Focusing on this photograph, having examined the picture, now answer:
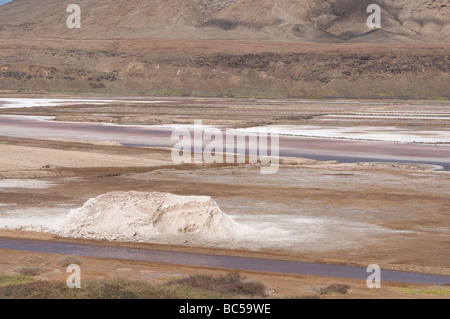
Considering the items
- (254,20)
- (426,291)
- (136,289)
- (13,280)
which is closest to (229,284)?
(136,289)

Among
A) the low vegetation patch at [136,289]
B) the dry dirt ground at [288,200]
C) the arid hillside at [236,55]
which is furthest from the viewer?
the arid hillside at [236,55]

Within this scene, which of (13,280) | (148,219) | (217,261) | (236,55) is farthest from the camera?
(236,55)

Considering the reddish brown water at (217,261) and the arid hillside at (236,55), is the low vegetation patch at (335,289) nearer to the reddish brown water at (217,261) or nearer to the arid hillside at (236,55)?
the reddish brown water at (217,261)

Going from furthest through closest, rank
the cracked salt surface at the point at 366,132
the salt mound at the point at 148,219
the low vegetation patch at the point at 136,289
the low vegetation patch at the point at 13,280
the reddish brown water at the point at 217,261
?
the cracked salt surface at the point at 366,132, the salt mound at the point at 148,219, the reddish brown water at the point at 217,261, the low vegetation patch at the point at 13,280, the low vegetation patch at the point at 136,289

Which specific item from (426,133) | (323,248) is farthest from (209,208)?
(426,133)

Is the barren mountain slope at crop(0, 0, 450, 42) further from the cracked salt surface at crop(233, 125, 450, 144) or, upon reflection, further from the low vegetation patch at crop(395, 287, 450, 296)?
the low vegetation patch at crop(395, 287, 450, 296)

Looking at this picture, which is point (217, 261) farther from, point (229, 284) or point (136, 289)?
point (136, 289)

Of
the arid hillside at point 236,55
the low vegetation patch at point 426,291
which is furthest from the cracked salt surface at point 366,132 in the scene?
the arid hillside at point 236,55
